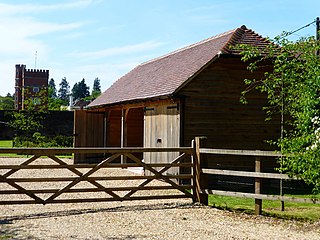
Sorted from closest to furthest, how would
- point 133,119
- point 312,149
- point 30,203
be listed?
point 312,149
point 30,203
point 133,119

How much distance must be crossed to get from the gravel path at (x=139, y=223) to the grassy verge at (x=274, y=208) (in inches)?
21.3

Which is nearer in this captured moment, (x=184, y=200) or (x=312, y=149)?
(x=312, y=149)

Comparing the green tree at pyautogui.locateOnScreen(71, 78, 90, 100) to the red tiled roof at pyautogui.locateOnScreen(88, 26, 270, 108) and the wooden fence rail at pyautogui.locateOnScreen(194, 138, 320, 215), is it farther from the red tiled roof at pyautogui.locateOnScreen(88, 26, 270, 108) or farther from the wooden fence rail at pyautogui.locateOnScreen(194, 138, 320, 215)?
the wooden fence rail at pyautogui.locateOnScreen(194, 138, 320, 215)

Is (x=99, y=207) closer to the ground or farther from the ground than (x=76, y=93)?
closer to the ground

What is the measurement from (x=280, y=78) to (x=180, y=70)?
6.86 metres

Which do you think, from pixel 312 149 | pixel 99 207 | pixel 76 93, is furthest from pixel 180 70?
pixel 76 93

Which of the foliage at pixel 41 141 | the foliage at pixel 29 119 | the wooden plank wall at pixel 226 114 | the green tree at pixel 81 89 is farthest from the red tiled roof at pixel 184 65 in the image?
the green tree at pixel 81 89

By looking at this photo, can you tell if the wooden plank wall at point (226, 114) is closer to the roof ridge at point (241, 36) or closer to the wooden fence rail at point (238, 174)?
the roof ridge at point (241, 36)

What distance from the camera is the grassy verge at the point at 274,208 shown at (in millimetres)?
9305

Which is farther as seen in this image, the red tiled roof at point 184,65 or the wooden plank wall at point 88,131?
the wooden plank wall at point 88,131

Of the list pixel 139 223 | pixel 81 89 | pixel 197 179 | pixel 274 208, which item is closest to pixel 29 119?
pixel 197 179

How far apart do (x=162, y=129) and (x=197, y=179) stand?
5072 mm

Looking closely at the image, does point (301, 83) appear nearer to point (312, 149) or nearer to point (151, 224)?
point (312, 149)

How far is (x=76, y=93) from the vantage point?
427 ft
